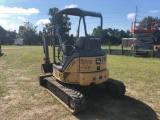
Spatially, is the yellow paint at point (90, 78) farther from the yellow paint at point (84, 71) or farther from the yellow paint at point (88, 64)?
the yellow paint at point (88, 64)

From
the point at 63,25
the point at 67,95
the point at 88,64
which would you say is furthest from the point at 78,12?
the point at 67,95

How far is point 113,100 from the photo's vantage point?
6.54 metres

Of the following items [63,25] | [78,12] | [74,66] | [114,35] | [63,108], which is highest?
[114,35]

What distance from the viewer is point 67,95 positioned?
18.8ft

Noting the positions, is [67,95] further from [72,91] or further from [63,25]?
[63,25]

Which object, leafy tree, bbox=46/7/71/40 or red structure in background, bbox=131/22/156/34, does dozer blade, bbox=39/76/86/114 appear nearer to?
leafy tree, bbox=46/7/71/40

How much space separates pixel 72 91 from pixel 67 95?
179 millimetres

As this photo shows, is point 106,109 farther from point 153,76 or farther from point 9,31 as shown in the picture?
point 9,31

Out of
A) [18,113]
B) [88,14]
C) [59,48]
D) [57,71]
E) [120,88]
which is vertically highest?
[88,14]

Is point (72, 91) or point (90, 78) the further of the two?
point (90, 78)

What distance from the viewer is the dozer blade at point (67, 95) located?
5.26m

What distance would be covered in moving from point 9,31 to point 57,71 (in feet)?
287

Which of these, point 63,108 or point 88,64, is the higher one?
point 88,64

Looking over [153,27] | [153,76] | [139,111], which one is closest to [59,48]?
[139,111]
